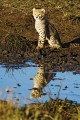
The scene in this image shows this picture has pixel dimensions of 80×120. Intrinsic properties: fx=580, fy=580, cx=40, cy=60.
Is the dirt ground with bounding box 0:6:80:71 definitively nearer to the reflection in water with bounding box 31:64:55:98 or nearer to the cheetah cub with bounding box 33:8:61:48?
the cheetah cub with bounding box 33:8:61:48

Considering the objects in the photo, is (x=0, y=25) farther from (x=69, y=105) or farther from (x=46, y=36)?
(x=69, y=105)

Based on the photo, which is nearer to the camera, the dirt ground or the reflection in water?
the reflection in water

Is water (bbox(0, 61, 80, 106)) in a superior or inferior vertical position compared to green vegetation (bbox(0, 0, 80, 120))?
superior

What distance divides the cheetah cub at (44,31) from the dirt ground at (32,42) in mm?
186

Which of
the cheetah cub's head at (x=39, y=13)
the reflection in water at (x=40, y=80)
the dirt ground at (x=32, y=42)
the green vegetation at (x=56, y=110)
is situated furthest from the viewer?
the cheetah cub's head at (x=39, y=13)

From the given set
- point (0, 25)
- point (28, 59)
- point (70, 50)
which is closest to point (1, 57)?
point (28, 59)

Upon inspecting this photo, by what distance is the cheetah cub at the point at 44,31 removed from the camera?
1600 centimetres

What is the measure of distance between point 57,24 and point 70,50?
339 cm

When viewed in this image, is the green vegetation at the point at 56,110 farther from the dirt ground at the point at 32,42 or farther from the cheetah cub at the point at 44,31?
the cheetah cub at the point at 44,31

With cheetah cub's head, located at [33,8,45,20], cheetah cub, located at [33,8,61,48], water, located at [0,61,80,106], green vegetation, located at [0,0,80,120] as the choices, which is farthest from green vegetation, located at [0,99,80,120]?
cheetah cub's head, located at [33,8,45,20]

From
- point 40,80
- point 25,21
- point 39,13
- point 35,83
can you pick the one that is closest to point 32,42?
point 39,13

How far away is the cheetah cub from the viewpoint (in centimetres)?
1600

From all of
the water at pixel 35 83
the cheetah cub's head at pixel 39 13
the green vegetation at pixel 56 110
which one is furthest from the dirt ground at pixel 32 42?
the green vegetation at pixel 56 110

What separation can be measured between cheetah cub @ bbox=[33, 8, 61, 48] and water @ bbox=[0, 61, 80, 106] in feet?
4.60
